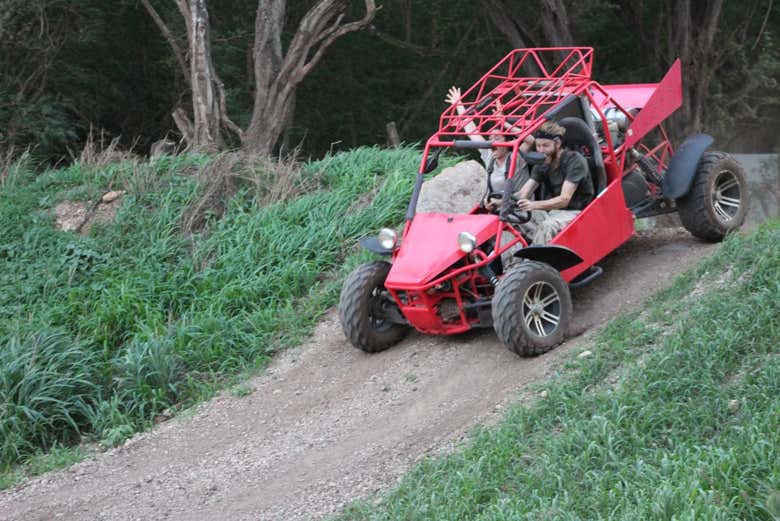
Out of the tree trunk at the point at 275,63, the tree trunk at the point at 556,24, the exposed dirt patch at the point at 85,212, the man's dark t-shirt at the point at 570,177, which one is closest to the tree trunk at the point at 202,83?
the tree trunk at the point at 275,63

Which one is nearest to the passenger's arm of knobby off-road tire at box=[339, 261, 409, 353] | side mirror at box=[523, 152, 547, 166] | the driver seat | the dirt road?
side mirror at box=[523, 152, 547, 166]

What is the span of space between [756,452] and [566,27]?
474 inches

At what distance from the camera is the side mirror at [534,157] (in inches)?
328

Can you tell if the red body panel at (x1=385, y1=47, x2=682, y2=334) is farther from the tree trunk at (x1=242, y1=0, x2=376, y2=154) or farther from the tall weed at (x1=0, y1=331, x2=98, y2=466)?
the tree trunk at (x1=242, y1=0, x2=376, y2=154)

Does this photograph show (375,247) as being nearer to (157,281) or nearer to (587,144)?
(587,144)

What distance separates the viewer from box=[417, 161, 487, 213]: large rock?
35.4 ft

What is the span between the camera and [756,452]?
5340mm

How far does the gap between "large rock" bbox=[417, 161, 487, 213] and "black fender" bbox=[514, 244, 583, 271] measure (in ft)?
7.60

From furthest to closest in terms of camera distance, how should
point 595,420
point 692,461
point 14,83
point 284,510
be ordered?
point 14,83
point 284,510
point 595,420
point 692,461

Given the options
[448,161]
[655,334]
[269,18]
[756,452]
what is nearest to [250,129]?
[269,18]

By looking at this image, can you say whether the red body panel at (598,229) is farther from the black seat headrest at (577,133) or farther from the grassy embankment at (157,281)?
the grassy embankment at (157,281)

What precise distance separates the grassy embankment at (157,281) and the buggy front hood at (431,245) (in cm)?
194

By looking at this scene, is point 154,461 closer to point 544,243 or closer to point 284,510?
point 284,510

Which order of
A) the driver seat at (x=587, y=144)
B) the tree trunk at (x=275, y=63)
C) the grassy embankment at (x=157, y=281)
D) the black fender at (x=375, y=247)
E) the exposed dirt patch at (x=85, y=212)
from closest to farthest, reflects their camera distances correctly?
the black fender at (x=375, y=247) → the driver seat at (x=587, y=144) → the grassy embankment at (x=157, y=281) → the exposed dirt patch at (x=85, y=212) → the tree trunk at (x=275, y=63)
